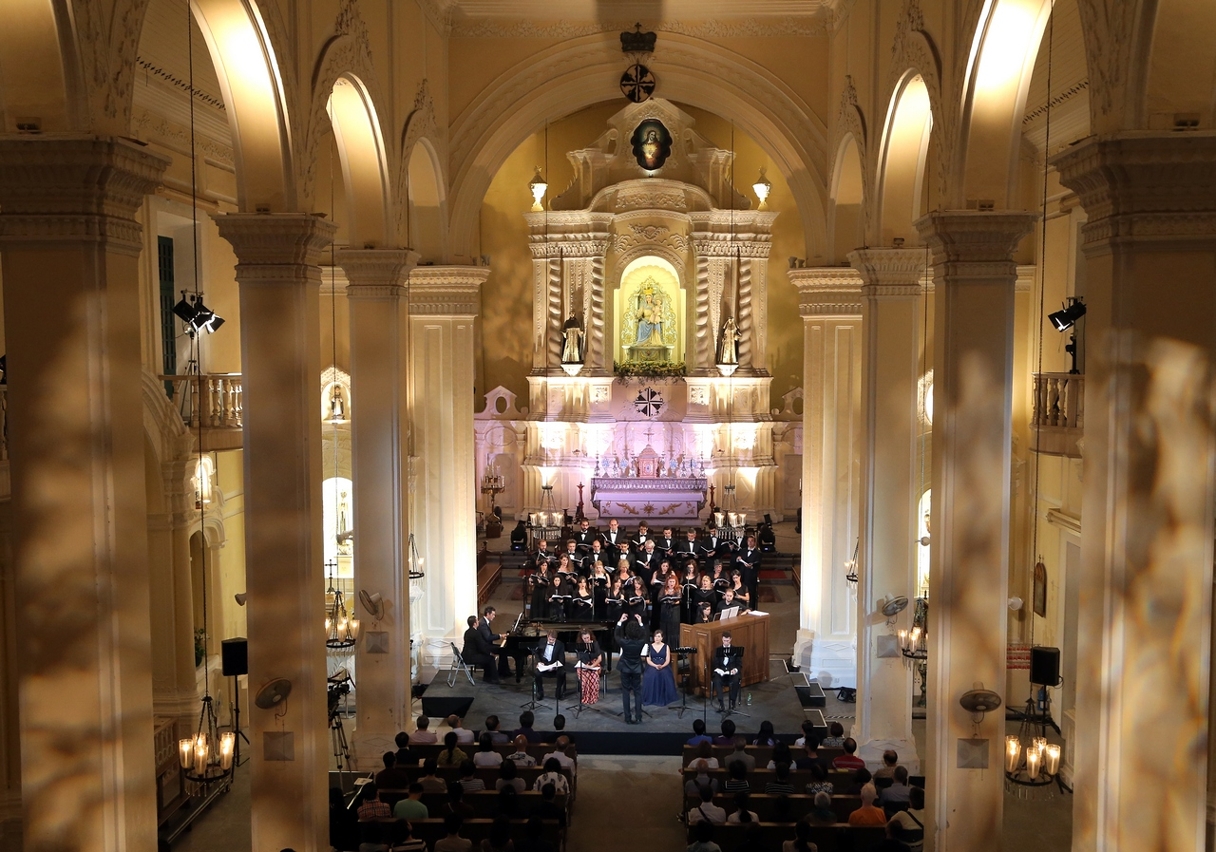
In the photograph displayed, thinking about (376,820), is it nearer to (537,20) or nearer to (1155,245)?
(1155,245)

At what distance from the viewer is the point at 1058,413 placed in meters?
11.3

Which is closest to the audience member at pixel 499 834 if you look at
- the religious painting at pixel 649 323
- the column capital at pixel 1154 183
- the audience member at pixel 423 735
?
the audience member at pixel 423 735

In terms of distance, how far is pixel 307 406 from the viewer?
30.7ft

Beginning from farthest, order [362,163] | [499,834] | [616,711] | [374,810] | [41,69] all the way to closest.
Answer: [616,711] → [362,163] → [374,810] → [499,834] → [41,69]

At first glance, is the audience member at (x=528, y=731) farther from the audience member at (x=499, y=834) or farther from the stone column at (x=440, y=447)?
the stone column at (x=440, y=447)

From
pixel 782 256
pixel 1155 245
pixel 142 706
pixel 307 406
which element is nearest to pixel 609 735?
pixel 307 406

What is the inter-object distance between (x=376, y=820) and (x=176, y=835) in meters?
3.39

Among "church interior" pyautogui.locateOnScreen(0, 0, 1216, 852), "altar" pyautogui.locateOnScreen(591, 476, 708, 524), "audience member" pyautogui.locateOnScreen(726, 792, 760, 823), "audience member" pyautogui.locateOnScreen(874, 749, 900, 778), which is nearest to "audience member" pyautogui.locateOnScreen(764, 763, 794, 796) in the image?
"audience member" pyautogui.locateOnScreen(726, 792, 760, 823)

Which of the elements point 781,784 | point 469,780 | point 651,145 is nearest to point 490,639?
point 469,780

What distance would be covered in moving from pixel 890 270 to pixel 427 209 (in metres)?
7.02

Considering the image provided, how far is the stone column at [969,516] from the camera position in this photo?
9.03m

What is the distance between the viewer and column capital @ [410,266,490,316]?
635 inches

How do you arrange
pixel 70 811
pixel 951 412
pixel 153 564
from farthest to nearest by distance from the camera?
pixel 153 564 < pixel 951 412 < pixel 70 811

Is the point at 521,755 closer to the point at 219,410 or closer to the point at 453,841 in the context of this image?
the point at 453,841
